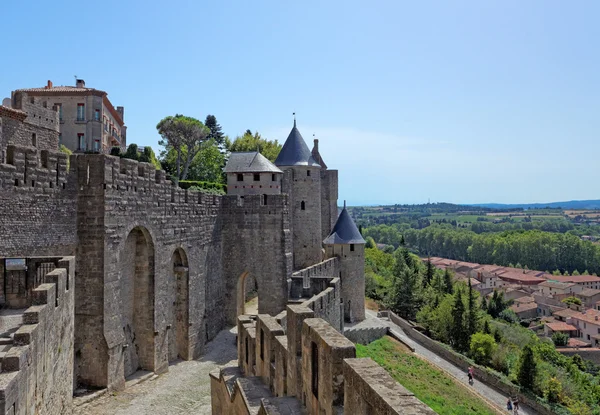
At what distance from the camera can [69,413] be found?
1091cm

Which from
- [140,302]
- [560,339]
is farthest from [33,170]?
[560,339]

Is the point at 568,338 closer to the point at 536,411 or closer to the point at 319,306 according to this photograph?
the point at 536,411

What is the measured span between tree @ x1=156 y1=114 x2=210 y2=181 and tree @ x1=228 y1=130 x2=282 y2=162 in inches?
215

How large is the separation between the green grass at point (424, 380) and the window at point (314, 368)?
1789 centimetres

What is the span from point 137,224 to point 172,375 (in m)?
5.21

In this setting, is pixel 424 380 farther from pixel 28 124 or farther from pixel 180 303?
pixel 28 124

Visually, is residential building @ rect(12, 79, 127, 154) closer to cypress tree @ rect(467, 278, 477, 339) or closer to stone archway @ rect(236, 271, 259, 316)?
stone archway @ rect(236, 271, 259, 316)

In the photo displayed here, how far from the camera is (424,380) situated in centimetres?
2775

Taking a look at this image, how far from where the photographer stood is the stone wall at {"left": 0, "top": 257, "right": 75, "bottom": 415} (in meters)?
6.20

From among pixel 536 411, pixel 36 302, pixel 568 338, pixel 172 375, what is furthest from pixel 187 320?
pixel 568 338

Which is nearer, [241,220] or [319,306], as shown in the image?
[319,306]

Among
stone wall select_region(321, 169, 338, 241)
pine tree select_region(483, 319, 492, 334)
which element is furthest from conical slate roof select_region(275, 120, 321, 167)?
pine tree select_region(483, 319, 492, 334)

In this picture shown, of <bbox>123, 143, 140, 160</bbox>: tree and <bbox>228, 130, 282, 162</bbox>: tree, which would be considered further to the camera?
<bbox>228, 130, 282, 162</bbox>: tree

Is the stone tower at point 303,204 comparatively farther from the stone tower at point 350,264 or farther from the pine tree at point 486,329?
the pine tree at point 486,329
